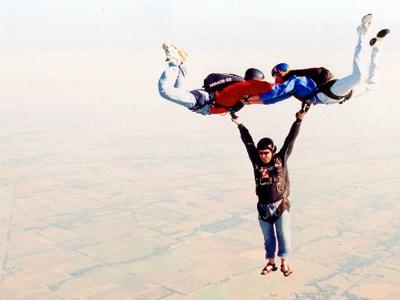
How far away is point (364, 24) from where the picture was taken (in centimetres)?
1114

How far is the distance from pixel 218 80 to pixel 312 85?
2320mm

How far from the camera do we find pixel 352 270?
13538 centimetres

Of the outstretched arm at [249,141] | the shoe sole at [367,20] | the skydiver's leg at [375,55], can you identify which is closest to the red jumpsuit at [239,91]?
the outstretched arm at [249,141]

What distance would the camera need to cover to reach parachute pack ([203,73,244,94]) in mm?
13022

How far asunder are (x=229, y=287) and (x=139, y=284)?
68.6 ft

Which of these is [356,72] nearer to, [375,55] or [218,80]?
[375,55]

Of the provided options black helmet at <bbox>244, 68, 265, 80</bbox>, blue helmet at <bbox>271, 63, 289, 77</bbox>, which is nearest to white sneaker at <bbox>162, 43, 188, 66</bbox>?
black helmet at <bbox>244, 68, 265, 80</bbox>

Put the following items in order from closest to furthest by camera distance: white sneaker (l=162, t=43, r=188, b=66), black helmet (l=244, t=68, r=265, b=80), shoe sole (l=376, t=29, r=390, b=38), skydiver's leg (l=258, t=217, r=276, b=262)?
shoe sole (l=376, t=29, r=390, b=38)
white sneaker (l=162, t=43, r=188, b=66)
black helmet (l=244, t=68, r=265, b=80)
skydiver's leg (l=258, t=217, r=276, b=262)

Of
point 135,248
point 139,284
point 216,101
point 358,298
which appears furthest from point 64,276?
point 216,101

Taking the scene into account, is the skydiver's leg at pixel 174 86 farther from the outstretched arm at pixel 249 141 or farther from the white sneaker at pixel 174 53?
the outstretched arm at pixel 249 141

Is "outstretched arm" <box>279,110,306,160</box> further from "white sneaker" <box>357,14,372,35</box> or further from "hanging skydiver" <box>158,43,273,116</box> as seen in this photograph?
"white sneaker" <box>357,14,372,35</box>

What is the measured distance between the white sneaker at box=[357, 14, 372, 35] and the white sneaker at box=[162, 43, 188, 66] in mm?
3960

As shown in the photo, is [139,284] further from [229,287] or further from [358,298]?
[358,298]

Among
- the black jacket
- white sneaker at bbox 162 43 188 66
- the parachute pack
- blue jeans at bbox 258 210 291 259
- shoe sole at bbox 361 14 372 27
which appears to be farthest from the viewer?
blue jeans at bbox 258 210 291 259
